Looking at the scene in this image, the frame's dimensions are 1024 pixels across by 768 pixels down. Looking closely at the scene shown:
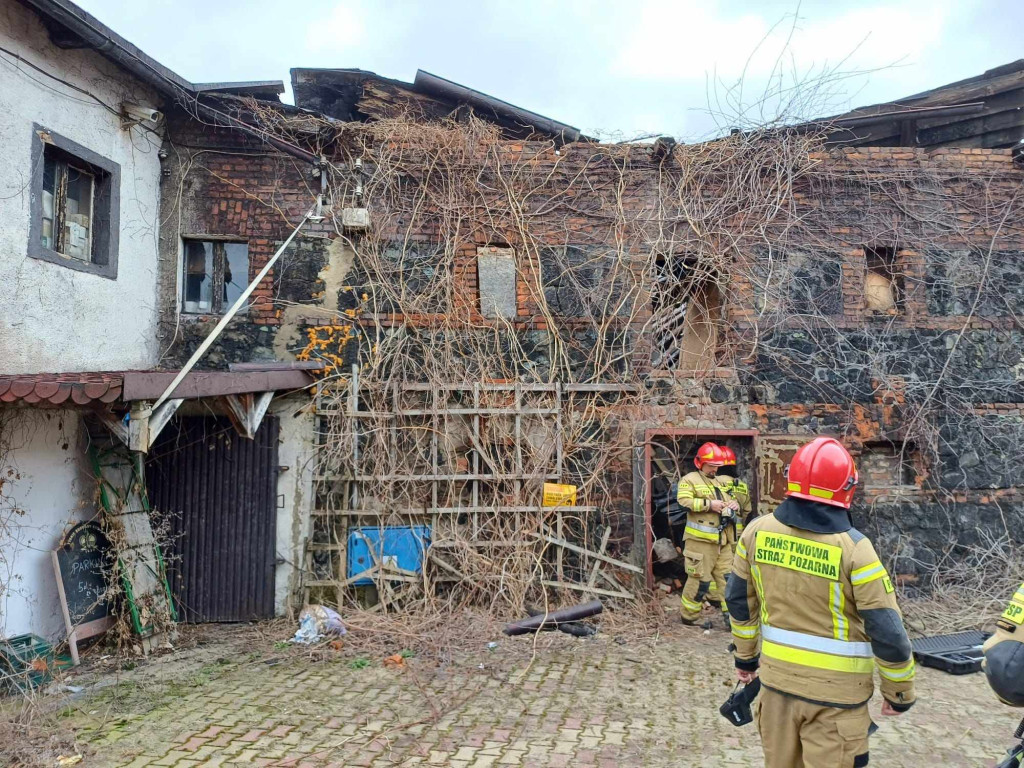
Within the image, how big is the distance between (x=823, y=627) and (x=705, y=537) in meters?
3.98

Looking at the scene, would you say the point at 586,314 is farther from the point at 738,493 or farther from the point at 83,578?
the point at 83,578

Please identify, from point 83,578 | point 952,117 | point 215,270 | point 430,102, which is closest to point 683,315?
point 430,102

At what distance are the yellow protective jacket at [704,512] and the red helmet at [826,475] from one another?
12.8ft

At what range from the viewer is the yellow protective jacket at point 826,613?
3053 millimetres

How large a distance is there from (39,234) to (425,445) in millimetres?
4012

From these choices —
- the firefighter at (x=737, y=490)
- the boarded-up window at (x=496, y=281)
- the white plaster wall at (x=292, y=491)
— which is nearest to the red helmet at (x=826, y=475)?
the firefighter at (x=737, y=490)

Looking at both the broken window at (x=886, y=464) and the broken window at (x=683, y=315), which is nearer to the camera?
the broken window at (x=886, y=464)

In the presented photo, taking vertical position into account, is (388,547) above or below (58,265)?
below

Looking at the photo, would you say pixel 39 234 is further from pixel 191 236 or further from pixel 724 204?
pixel 724 204

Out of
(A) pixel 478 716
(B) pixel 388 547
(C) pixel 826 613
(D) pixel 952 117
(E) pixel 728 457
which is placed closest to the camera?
(C) pixel 826 613

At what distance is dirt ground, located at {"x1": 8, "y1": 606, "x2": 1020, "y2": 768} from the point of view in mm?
4430

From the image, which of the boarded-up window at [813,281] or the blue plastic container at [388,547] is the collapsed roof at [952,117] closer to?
→ the boarded-up window at [813,281]

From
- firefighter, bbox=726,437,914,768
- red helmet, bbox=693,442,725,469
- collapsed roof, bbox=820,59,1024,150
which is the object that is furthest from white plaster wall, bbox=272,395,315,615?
collapsed roof, bbox=820,59,1024,150

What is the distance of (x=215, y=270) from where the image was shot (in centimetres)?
815
